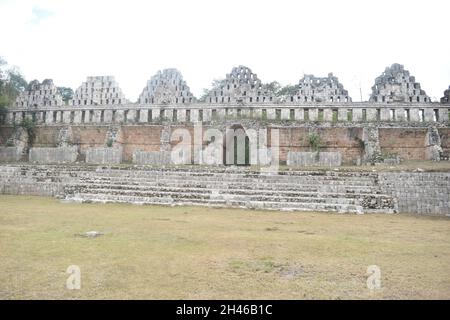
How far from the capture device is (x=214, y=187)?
17.3 metres

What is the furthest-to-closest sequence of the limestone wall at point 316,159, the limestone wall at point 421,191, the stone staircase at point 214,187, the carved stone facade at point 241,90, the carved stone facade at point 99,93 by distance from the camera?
the carved stone facade at point 99,93 → the carved stone facade at point 241,90 → the limestone wall at point 316,159 → the stone staircase at point 214,187 → the limestone wall at point 421,191

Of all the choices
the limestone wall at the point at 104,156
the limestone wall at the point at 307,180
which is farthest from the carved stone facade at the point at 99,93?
the limestone wall at the point at 307,180

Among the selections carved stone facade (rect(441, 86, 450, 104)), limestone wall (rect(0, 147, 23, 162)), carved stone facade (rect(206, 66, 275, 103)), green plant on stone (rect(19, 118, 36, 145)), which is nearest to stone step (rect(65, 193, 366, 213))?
limestone wall (rect(0, 147, 23, 162))

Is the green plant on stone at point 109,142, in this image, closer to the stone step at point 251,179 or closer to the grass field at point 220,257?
the stone step at point 251,179

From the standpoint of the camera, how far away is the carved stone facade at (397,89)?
30.6m

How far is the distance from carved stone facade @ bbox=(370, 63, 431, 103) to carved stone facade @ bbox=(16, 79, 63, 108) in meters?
27.4

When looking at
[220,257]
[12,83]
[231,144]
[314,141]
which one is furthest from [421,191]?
[12,83]

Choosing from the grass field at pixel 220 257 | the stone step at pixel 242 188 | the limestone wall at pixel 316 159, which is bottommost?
the grass field at pixel 220 257

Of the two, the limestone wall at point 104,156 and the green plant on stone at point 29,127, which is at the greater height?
the green plant on stone at point 29,127

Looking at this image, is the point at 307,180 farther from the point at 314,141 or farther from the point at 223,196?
the point at 314,141

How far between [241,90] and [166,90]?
675cm

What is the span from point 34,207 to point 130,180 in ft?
17.1

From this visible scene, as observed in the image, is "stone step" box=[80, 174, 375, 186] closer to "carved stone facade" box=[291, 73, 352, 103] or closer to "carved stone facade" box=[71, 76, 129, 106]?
"carved stone facade" box=[291, 73, 352, 103]

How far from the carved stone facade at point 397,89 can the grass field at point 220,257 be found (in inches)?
833
